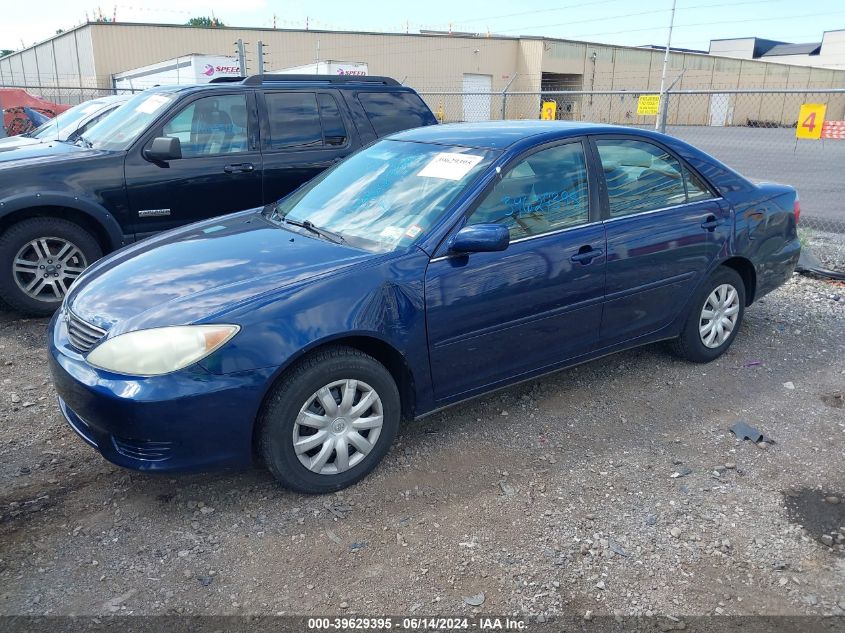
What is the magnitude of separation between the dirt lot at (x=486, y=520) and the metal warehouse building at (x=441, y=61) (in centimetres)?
3001

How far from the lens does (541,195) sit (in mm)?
3773

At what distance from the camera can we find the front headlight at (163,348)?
111 inches

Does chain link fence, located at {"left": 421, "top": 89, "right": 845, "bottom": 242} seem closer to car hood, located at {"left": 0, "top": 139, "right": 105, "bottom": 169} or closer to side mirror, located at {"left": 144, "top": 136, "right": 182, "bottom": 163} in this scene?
side mirror, located at {"left": 144, "top": 136, "right": 182, "bottom": 163}

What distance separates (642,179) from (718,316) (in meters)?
1.23

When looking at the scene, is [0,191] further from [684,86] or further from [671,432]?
[684,86]

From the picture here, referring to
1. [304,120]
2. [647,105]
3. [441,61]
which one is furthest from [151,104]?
[441,61]

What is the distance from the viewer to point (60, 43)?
38.4 meters

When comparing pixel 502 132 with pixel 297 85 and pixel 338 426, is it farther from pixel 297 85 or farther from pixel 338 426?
pixel 297 85

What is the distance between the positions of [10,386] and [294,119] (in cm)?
331

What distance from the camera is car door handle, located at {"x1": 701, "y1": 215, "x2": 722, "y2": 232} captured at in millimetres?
4375

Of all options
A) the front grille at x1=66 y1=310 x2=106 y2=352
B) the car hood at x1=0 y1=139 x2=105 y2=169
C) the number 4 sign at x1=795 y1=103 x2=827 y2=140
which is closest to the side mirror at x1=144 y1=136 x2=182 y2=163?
the car hood at x1=0 y1=139 x2=105 y2=169

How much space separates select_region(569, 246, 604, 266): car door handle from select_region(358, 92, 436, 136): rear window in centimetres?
343

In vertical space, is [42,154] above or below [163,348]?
above

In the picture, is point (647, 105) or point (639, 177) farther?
point (647, 105)
